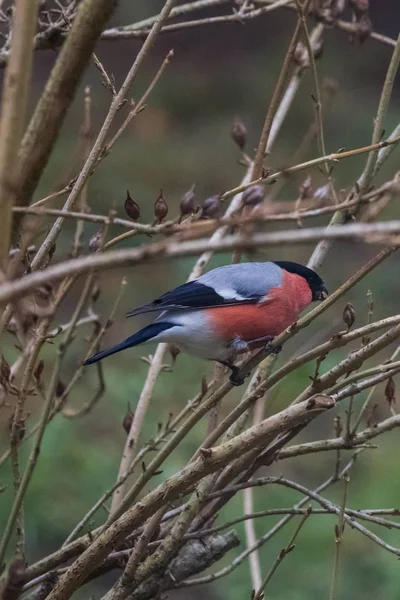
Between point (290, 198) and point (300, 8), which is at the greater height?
point (300, 8)

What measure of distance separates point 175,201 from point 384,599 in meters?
3.38

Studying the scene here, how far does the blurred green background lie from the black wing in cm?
25

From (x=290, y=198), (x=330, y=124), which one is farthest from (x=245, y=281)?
(x=330, y=124)

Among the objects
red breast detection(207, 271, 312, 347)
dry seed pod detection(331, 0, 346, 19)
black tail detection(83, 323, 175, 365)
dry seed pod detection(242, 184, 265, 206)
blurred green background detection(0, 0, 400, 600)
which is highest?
dry seed pod detection(331, 0, 346, 19)

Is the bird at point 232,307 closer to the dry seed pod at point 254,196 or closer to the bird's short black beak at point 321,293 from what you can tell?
the bird's short black beak at point 321,293

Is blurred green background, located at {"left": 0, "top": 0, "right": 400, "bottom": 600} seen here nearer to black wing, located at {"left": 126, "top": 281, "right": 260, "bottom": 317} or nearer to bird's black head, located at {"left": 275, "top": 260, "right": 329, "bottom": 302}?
bird's black head, located at {"left": 275, "top": 260, "right": 329, "bottom": 302}

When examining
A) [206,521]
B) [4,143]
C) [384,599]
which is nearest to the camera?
[4,143]

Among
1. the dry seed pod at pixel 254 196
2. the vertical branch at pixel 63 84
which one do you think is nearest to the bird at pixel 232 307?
the dry seed pod at pixel 254 196

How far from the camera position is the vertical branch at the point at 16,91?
2.71ft

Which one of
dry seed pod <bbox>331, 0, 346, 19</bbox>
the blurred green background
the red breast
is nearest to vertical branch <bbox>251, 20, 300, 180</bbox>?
the blurred green background

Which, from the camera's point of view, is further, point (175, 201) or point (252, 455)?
point (175, 201)

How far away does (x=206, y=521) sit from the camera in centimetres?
162

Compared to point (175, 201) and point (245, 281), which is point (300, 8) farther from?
point (175, 201)

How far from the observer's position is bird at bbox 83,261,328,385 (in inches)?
78.5
